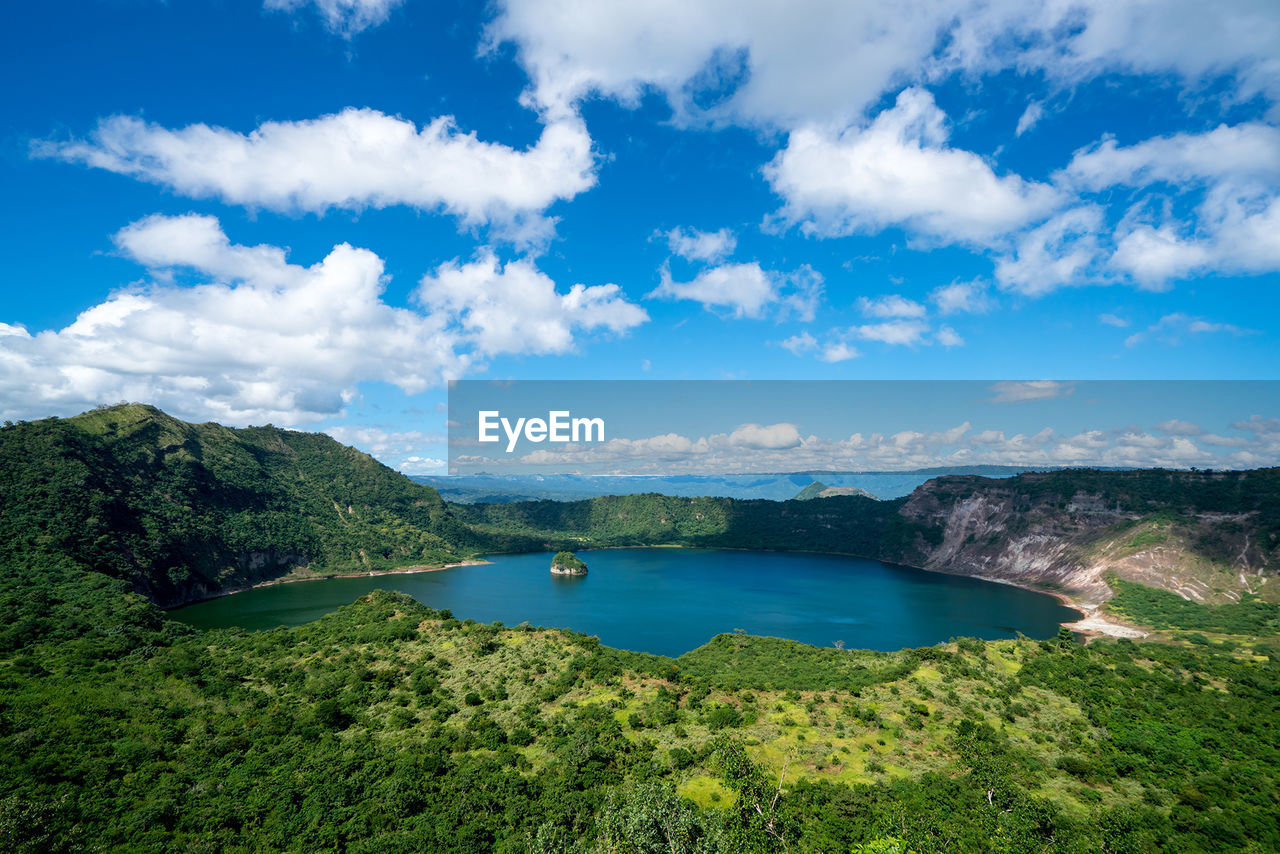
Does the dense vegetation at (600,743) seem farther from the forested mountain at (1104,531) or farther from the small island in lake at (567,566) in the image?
the small island in lake at (567,566)

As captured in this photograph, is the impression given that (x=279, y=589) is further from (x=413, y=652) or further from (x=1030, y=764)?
(x=1030, y=764)

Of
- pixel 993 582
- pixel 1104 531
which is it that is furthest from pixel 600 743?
pixel 1104 531

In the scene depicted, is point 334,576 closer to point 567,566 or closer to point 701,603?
point 567,566

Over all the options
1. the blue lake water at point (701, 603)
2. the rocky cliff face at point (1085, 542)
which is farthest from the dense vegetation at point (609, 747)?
the rocky cliff face at point (1085, 542)

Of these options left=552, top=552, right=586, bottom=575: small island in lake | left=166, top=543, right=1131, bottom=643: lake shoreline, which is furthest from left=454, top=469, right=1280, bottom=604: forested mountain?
left=552, top=552, right=586, bottom=575: small island in lake

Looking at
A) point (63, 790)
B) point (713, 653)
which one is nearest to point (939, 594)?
point (713, 653)

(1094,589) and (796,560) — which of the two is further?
(796,560)

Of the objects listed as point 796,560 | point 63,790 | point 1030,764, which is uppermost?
point 63,790
